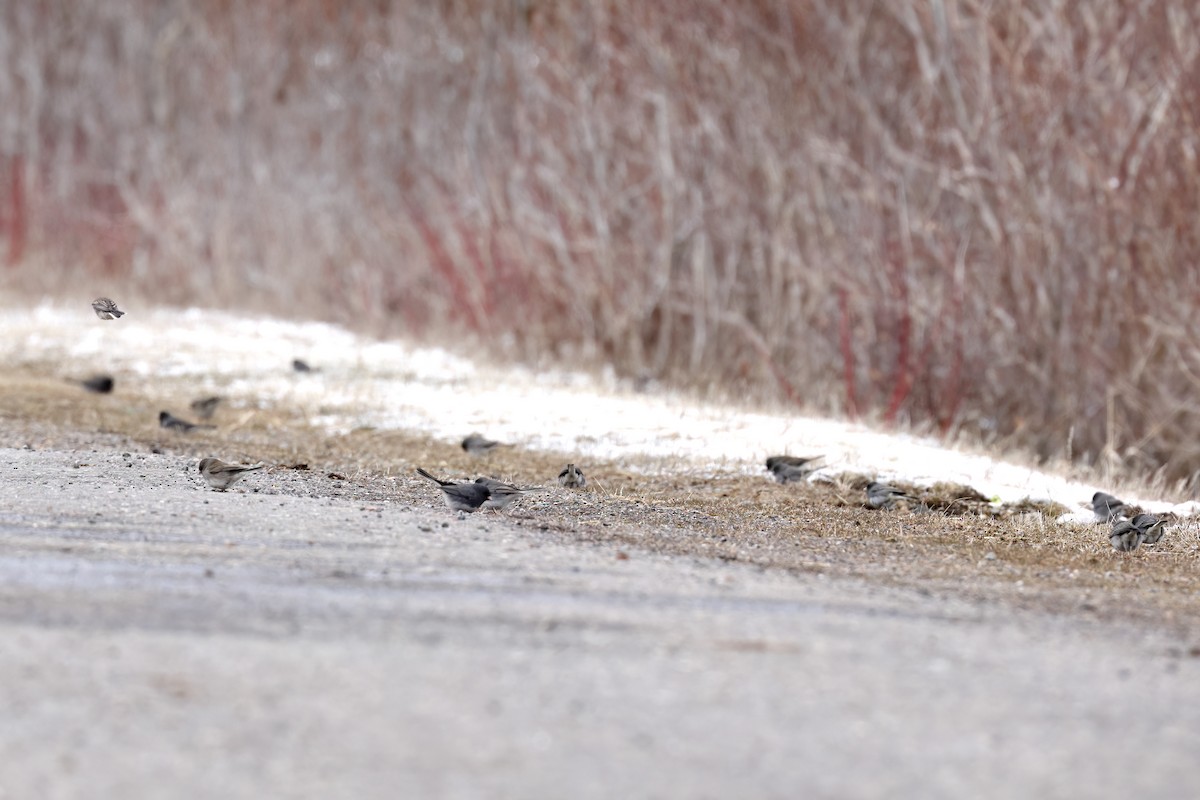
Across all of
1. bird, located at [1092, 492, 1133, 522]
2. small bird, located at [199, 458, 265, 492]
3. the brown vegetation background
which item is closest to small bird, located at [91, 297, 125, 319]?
small bird, located at [199, 458, 265, 492]

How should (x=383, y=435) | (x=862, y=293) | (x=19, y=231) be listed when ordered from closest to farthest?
(x=383, y=435)
(x=862, y=293)
(x=19, y=231)

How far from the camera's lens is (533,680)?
13.9 feet

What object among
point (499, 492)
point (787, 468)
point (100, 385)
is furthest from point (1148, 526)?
point (100, 385)

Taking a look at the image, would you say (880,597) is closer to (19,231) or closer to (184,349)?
(184,349)

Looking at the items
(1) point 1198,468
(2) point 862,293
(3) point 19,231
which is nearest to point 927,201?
(2) point 862,293

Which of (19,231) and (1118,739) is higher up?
(19,231)

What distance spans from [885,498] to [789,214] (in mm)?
6744

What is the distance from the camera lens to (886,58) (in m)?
14.5

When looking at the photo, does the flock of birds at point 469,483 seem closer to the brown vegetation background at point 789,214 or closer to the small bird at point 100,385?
the small bird at point 100,385

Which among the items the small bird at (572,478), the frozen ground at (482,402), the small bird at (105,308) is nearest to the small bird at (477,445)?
the frozen ground at (482,402)

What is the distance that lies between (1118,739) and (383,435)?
6.69m

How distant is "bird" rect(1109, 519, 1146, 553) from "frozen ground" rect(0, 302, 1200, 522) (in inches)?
29.2

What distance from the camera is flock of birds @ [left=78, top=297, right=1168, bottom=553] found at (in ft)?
22.7

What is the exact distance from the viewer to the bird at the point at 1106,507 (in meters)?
7.61
